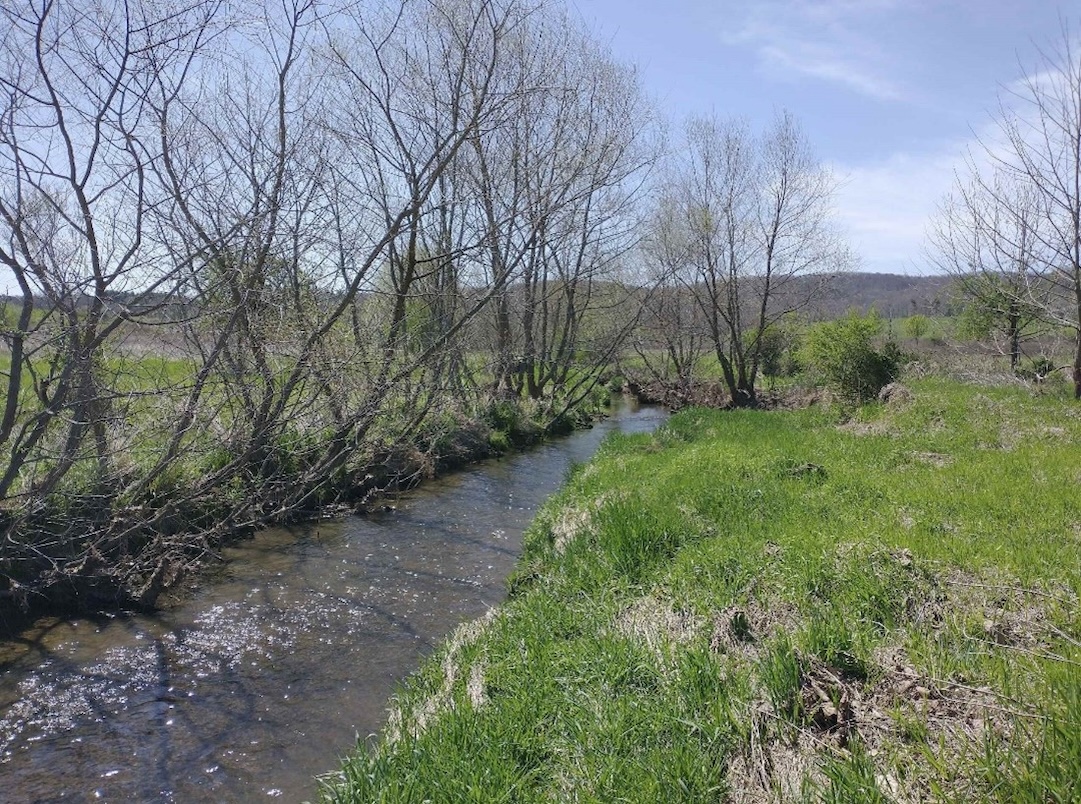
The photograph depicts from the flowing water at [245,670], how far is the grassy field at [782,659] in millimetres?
664

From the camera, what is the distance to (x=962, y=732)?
2.70m

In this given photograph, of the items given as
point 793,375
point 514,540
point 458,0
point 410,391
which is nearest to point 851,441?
point 514,540

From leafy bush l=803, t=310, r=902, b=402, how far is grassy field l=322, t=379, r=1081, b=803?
30.7 ft


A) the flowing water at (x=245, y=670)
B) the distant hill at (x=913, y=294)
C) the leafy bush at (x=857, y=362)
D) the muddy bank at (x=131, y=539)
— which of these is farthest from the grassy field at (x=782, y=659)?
the distant hill at (x=913, y=294)

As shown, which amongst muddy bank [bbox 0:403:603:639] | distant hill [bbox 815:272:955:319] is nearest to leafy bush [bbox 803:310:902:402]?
distant hill [bbox 815:272:955:319]

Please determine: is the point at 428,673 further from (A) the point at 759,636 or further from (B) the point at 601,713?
(A) the point at 759,636

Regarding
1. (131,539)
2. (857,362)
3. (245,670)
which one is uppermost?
(857,362)

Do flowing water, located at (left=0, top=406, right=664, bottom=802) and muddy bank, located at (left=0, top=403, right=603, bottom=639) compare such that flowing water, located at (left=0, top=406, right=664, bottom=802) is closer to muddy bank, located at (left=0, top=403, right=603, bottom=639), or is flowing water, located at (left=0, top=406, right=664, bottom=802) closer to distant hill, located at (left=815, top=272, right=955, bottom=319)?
muddy bank, located at (left=0, top=403, right=603, bottom=639)

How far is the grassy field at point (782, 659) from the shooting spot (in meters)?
2.82

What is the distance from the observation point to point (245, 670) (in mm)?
5789

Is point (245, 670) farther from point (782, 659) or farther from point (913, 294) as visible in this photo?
point (913, 294)

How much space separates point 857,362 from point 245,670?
15.2 metres

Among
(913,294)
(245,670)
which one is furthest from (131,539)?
(913,294)

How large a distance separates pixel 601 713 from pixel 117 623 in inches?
200
